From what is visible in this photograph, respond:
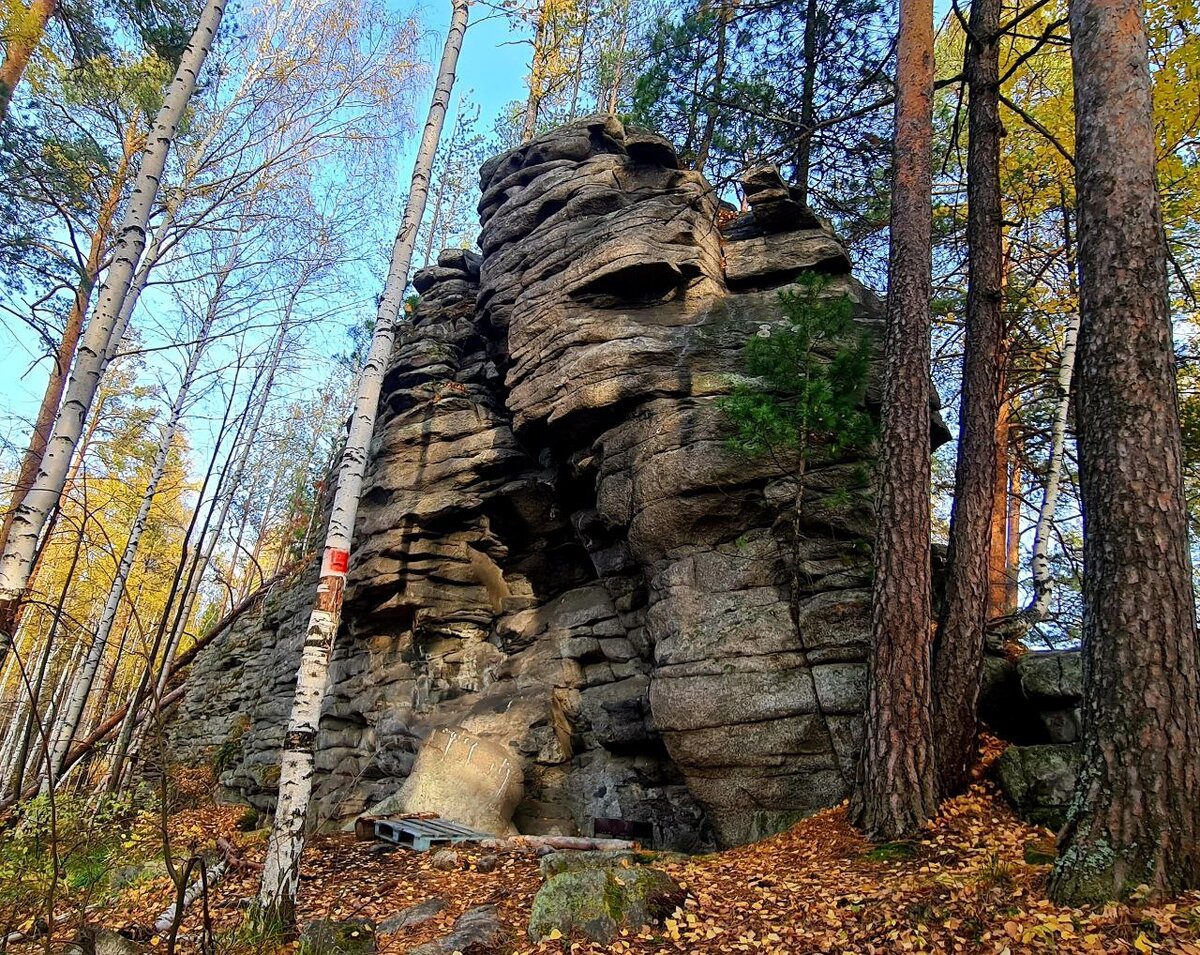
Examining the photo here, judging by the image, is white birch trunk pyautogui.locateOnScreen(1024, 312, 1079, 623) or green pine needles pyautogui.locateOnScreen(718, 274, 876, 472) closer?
green pine needles pyautogui.locateOnScreen(718, 274, 876, 472)

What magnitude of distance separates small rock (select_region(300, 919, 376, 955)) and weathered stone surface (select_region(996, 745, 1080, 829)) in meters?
5.25

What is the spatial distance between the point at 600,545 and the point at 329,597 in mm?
5540

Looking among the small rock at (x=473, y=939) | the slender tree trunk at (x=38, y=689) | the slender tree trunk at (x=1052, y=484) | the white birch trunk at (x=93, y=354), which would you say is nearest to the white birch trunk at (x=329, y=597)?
the small rock at (x=473, y=939)

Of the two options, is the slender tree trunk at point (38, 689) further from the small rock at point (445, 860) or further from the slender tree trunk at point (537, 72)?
the slender tree trunk at point (537, 72)

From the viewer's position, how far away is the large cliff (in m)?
Answer: 7.78

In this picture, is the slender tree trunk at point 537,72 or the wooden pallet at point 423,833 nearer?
the wooden pallet at point 423,833

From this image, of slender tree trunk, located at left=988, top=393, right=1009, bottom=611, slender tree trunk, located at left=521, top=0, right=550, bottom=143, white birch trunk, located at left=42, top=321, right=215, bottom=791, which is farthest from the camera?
slender tree trunk, located at left=521, top=0, right=550, bottom=143

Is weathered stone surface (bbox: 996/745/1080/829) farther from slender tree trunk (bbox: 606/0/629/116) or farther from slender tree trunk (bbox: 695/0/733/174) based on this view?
slender tree trunk (bbox: 606/0/629/116)

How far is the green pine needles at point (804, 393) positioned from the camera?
7906 millimetres

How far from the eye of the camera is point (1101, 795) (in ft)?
13.4

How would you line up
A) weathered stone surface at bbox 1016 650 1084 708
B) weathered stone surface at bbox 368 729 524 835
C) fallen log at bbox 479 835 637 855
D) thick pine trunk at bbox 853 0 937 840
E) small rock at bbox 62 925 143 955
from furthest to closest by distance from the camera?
weathered stone surface at bbox 368 729 524 835, fallen log at bbox 479 835 637 855, weathered stone surface at bbox 1016 650 1084 708, thick pine trunk at bbox 853 0 937 840, small rock at bbox 62 925 143 955

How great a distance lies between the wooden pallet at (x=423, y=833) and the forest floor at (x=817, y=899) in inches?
11.6

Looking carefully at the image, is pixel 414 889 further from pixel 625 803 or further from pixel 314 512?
pixel 314 512

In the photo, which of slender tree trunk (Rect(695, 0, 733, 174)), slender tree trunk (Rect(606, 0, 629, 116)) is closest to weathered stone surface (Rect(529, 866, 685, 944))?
slender tree trunk (Rect(695, 0, 733, 174))
